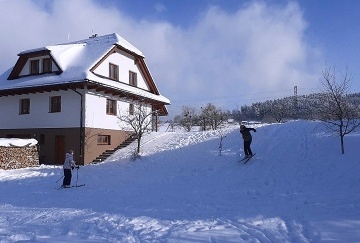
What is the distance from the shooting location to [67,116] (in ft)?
74.3

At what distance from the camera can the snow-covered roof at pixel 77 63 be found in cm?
2195

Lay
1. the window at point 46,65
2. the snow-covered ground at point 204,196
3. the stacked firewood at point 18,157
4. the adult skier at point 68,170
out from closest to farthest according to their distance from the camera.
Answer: the snow-covered ground at point 204,196
the adult skier at point 68,170
the stacked firewood at point 18,157
the window at point 46,65

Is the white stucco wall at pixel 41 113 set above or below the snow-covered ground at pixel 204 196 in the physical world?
above

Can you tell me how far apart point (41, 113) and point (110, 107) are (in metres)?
4.58

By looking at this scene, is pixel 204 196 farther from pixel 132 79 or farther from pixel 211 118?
pixel 211 118

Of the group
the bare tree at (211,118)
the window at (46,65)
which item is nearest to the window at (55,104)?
the window at (46,65)

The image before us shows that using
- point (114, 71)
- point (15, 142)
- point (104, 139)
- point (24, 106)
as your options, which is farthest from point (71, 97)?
point (24, 106)

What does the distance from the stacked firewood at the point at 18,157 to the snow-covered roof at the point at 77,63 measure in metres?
4.33

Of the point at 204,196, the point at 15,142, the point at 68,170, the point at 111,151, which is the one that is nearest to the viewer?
the point at 204,196

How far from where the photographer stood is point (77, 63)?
23.5 metres

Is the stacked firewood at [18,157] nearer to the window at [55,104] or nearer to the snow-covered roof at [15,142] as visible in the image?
the snow-covered roof at [15,142]

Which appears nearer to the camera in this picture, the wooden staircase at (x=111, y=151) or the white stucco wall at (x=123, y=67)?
the wooden staircase at (x=111, y=151)

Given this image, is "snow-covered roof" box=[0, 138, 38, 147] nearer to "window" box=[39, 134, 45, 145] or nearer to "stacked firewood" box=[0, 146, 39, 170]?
"stacked firewood" box=[0, 146, 39, 170]

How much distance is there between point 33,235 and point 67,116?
53.4 ft
